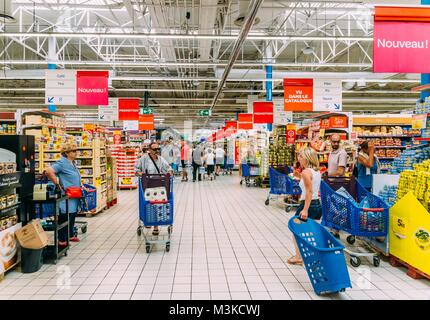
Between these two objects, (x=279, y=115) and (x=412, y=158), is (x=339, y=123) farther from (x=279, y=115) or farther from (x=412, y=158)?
(x=279, y=115)

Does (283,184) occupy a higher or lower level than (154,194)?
lower

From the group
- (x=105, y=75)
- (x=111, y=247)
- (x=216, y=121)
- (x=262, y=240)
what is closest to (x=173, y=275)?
(x=111, y=247)

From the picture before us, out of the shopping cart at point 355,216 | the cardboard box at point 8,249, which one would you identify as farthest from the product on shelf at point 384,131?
the cardboard box at point 8,249

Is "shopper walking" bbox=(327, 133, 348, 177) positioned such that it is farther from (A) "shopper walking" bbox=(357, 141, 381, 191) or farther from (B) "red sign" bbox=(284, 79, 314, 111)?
(B) "red sign" bbox=(284, 79, 314, 111)

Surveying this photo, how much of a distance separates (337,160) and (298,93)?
486 cm

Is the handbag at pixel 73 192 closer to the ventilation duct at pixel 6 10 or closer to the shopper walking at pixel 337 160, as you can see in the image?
the shopper walking at pixel 337 160

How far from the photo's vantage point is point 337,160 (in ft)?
21.9

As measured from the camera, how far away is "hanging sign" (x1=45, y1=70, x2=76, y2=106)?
33.1 feet

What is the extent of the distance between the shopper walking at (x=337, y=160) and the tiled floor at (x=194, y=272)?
1.48m

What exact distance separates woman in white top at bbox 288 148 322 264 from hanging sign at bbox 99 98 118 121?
13.2m

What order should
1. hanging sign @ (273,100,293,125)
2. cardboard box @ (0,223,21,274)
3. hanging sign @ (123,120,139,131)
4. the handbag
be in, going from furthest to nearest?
hanging sign @ (123,120,139,131) < hanging sign @ (273,100,293,125) < the handbag < cardboard box @ (0,223,21,274)

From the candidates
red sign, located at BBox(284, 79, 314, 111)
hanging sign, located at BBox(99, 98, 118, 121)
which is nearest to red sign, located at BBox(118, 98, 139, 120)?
hanging sign, located at BBox(99, 98, 118, 121)

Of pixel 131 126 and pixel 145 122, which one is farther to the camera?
pixel 145 122

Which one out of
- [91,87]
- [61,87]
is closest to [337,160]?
[91,87]
